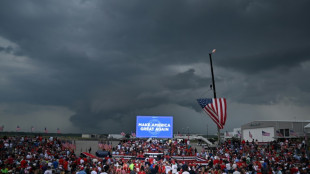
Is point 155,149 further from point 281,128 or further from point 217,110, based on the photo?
point 281,128

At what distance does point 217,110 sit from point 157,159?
989 centimetres

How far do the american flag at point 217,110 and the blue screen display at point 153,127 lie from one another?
1709 cm

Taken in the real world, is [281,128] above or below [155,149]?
above

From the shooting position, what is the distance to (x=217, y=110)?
28.2 m

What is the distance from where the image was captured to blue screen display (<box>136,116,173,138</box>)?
44188mm

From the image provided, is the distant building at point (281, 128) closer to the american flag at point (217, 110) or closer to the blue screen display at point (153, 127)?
the blue screen display at point (153, 127)

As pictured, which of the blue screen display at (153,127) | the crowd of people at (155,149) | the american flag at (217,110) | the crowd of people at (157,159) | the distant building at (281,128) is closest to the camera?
the crowd of people at (157,159)

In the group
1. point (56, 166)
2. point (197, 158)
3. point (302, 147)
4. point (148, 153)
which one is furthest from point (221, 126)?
point (56, 166)

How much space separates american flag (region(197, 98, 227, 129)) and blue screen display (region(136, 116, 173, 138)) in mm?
17091

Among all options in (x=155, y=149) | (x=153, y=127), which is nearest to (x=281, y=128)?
(x=153, y=127)

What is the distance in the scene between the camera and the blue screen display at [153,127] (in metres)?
44.2

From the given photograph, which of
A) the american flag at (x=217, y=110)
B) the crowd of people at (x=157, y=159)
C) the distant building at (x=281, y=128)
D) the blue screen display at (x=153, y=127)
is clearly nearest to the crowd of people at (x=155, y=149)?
the crowd of people at (x=157, y=159)

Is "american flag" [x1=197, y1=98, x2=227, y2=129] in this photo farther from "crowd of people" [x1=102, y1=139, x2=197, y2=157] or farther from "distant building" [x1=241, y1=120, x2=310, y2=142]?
"distant building" [x1=241, y1=120, x2=310, y2=142]

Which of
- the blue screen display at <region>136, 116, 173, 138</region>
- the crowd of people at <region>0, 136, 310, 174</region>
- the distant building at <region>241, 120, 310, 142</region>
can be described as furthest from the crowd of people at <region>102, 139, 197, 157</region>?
the distant building at <region>241, 120, 310, 142</region>
